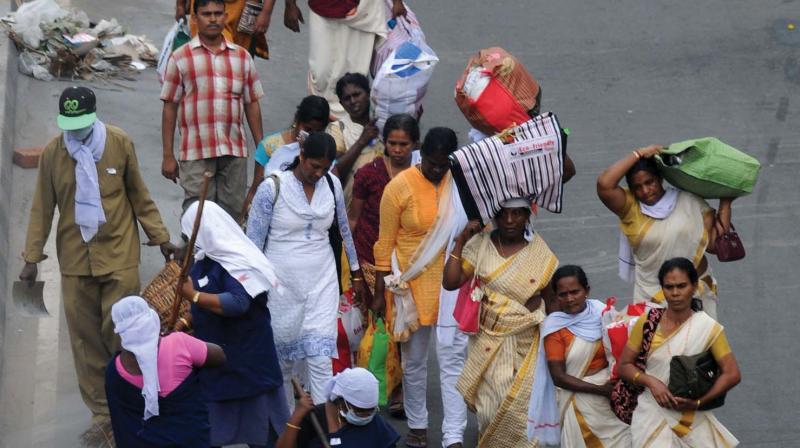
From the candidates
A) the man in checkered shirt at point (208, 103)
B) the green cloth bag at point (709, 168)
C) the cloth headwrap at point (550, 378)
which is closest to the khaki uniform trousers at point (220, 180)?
the man in checkered shirt at point (208, 103)

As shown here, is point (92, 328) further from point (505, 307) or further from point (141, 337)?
point (505, 307)

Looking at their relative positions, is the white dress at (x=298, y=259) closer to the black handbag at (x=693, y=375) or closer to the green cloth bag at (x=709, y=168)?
the green cloth bag at (x=709, y=168)

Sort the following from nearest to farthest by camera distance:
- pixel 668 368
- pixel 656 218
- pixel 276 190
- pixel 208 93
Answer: pixel 668 368 < pixel 656 218 < pixel 276 190 < pixel 208 93

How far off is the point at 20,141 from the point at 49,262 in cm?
184

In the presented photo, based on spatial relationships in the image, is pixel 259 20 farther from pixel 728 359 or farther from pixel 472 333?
pixel 728 359

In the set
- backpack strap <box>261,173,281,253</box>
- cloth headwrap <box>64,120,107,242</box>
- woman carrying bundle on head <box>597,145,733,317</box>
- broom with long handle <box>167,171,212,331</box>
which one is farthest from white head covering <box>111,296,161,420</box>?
woman carrying bundle on head <box>597,145,733,317</box>

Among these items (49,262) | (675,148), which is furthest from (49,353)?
(675,148)

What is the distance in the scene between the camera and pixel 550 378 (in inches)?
303

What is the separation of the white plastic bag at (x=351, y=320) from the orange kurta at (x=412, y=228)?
14.7 inches

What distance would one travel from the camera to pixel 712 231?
25.3ft

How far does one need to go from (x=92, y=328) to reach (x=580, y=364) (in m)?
2.69

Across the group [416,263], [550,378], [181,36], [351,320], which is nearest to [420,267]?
[416,263]

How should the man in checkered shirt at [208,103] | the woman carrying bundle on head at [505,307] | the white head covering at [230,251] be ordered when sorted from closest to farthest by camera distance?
the white head covering at [230,251] < the woman carrying bundle on head at [505,307] < the man in checkered shirt at [208,103]

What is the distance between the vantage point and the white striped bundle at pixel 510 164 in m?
7.68
